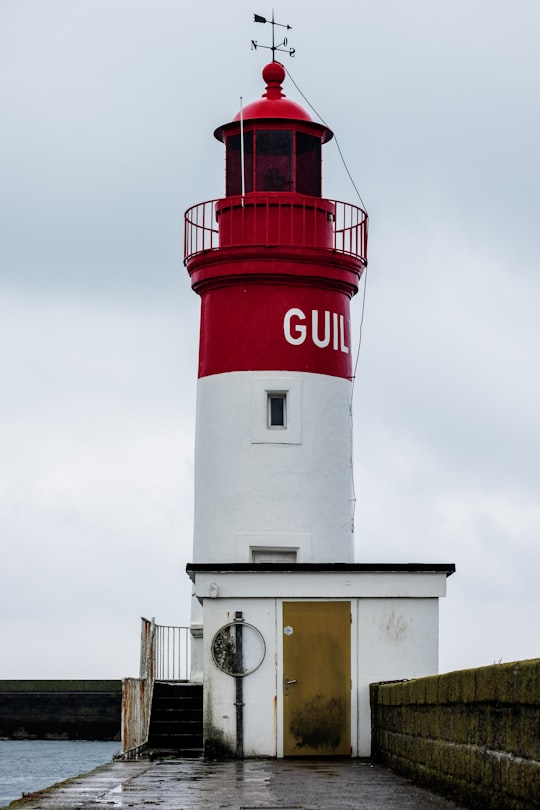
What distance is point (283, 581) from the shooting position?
18.4 meters

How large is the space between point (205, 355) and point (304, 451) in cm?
213

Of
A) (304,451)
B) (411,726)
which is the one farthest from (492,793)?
(304,451)

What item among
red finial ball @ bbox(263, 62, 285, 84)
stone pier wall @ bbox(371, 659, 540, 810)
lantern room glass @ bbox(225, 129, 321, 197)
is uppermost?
red finial ball @ bbox(263, 62, 285, 84)

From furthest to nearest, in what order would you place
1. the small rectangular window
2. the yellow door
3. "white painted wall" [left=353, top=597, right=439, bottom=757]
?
the small rectangular window < "white painted wall" [left=353, top=597, right=439, bottom=757] < the yellow door

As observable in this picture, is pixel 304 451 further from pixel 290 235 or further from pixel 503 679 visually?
pixel 503 679

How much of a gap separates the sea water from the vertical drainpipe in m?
12.3

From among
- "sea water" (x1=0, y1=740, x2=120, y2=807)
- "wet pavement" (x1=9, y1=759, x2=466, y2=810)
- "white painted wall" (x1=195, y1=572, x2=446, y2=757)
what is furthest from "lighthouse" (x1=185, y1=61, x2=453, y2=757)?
"sea water" (x1=0, y1=740, x2=120, y2=807)

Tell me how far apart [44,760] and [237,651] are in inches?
840

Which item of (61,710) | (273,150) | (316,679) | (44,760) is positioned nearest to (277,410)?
(273,150)

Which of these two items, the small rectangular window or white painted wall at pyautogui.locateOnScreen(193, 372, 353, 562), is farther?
the small rectangular window

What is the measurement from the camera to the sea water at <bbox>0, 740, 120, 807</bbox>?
32.2 metres

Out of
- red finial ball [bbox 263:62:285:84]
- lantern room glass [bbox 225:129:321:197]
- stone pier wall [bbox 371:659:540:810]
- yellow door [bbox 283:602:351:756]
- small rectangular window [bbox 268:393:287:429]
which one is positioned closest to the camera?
stone pier wall [bbox 371:659:540:810]

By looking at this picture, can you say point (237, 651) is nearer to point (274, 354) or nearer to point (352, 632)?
point (352, 632)

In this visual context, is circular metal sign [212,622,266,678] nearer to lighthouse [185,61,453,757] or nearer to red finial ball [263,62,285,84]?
lighthouse [185,61,453,757]
